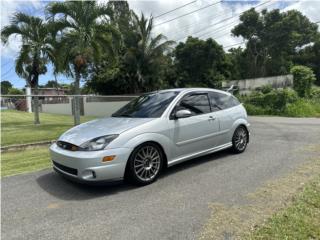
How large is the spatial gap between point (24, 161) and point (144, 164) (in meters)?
3.68

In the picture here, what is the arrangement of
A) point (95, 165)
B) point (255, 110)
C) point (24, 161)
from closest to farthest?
1. point (95, 165)
2. point (24, 161)
3. point (255, 110)

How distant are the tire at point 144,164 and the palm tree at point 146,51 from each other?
2136cm

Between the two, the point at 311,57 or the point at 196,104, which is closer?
the point at 196,104

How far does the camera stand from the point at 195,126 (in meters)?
5.45

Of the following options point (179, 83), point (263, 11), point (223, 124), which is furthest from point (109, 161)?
point (263, 11)

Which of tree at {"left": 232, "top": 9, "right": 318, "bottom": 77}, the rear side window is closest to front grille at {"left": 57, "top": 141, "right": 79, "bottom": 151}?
the rear side window

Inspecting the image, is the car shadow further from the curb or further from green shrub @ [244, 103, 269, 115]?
green shrub @ [244, 103, 269, 115]

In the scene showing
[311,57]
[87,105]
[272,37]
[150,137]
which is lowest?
[150,137]

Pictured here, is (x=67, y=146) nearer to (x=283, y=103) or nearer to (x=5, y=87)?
(x=283, y=103)

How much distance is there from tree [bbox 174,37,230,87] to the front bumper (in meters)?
26.9

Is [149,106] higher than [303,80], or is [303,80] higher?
[303,80]

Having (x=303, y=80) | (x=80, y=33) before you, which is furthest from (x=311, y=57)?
(x=80, y=33)

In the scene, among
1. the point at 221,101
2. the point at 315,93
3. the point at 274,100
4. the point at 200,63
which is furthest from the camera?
the point at 200,63

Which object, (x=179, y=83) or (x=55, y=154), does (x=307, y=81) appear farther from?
(x=55, y=154)
